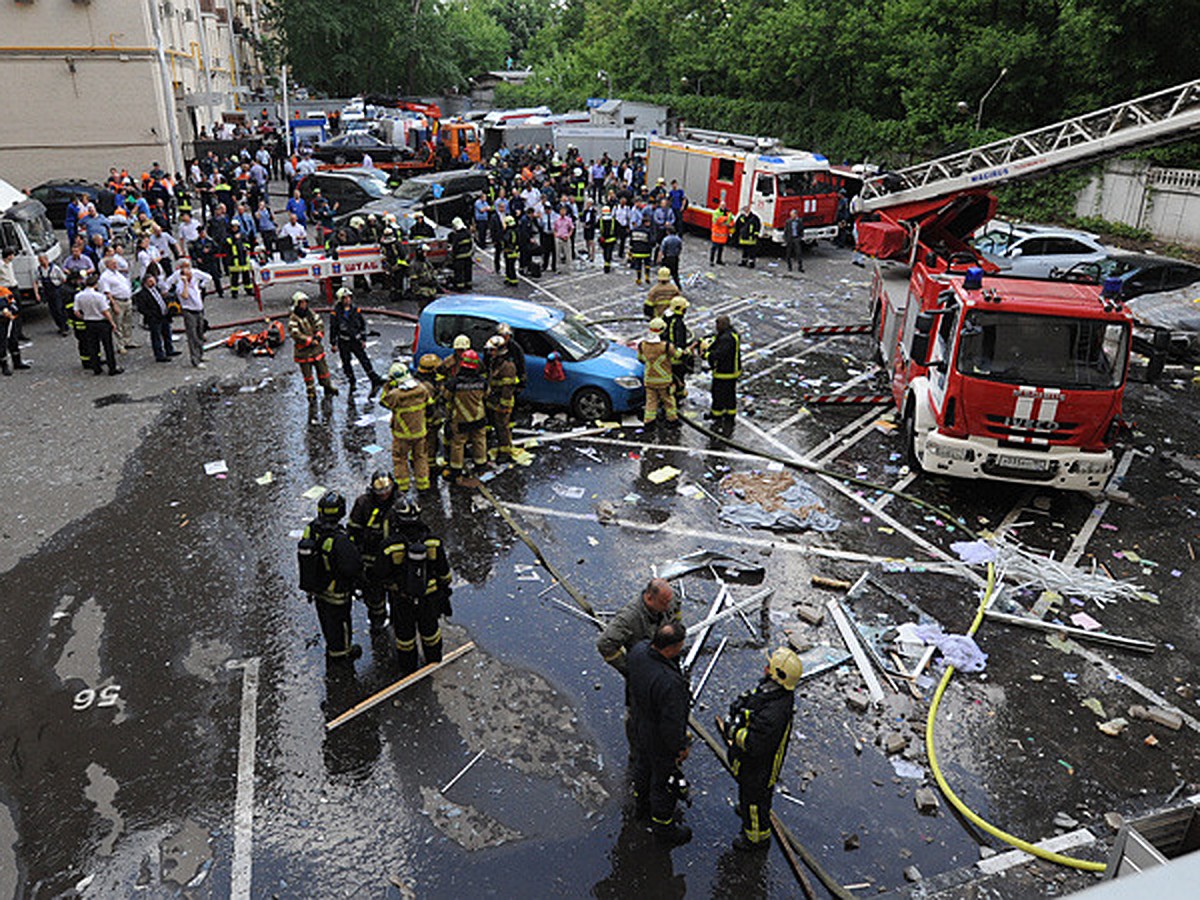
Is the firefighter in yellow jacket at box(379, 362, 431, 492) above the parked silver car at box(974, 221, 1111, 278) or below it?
below

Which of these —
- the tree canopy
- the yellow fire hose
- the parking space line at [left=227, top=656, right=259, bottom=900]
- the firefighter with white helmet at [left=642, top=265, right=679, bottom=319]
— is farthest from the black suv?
the parking space line at [left=227, top=656, right=259, bottom=900]

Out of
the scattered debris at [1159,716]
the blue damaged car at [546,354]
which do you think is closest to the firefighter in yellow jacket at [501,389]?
the blue damaged car at [546,354]

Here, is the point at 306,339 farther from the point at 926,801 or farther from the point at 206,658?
the point at 926,801

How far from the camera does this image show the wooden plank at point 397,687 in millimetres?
6590

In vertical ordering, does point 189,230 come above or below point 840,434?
above

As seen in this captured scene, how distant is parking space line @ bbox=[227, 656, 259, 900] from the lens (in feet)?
17.3

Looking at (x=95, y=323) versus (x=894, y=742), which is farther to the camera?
(x=95, y=323)

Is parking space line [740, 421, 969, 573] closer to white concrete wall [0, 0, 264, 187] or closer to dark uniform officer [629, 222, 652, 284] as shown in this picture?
dark uniform officer [629, 222, 652, 284]

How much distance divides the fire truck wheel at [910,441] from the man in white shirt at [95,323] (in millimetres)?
12229

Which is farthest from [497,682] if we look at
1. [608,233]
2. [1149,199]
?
[1149,199]

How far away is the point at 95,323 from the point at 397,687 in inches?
402

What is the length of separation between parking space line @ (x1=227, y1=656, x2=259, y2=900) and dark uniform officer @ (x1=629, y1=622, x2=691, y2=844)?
2.54 metres

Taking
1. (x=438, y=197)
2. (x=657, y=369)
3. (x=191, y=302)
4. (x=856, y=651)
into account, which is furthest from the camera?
(x=438, y=197)

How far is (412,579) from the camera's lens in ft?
22.2
